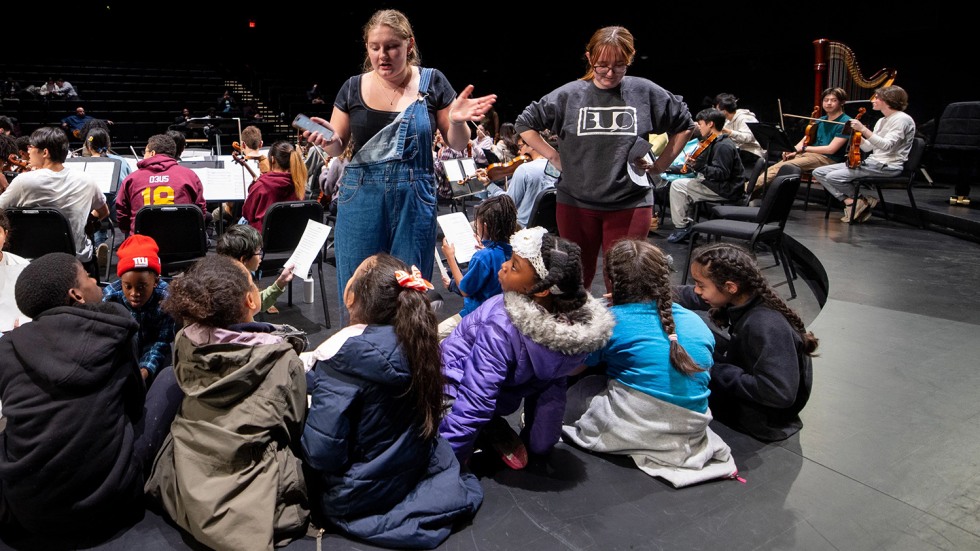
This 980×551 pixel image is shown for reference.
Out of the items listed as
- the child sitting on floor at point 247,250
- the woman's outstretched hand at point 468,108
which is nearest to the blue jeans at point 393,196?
the woman's outstretched hand at point 468,108

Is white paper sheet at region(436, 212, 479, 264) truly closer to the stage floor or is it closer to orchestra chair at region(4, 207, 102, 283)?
the stage floor

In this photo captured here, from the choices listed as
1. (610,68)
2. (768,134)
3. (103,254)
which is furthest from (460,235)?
(768,134)

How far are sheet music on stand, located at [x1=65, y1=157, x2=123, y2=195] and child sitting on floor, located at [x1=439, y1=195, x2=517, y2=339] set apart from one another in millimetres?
3632

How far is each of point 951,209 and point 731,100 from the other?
7.73 feet

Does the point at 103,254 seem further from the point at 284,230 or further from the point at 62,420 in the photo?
the point at 62,420

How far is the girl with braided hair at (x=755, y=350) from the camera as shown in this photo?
2459mm

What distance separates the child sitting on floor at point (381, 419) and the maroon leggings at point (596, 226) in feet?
3.90

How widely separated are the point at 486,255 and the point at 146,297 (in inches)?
56.4

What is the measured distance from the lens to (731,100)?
23.6 feet

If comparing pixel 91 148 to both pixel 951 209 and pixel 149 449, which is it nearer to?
pixel 149 449

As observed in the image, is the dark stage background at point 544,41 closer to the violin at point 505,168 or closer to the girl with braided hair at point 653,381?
the violin at point 505,168

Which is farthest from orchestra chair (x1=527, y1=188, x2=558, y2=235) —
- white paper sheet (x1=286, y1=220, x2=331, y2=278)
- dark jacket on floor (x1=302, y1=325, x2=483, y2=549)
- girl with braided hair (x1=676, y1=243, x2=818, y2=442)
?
dark jacket on floor (x1=302, y1=325, x2=483, y2=549)

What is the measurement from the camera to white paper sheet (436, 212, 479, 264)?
3381 mm

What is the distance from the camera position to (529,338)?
2168 millimetres
